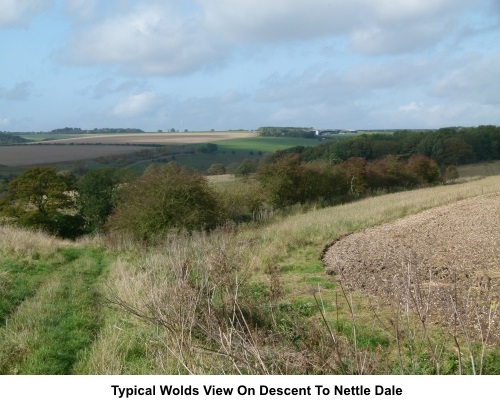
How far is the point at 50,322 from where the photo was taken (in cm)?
835

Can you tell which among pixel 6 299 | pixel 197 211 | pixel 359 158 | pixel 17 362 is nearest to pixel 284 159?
pixel 359 158

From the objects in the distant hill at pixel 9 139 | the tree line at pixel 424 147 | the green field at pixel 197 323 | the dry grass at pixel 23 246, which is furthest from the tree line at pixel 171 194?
the distant hill at pixel 9 139

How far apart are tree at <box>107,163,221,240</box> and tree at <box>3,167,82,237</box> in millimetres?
11268

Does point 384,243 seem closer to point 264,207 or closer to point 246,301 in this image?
point 246,301

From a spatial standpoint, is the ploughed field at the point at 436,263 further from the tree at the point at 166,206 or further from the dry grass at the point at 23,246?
the dry grass at the point at 23,246

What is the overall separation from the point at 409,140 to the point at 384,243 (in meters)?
57.3

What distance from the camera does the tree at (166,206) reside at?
82.1 feet

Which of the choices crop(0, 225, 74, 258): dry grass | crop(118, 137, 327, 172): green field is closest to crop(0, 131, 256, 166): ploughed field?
crop(118, 137, 327, 172): green field

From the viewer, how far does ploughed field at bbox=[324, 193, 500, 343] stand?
7328mm

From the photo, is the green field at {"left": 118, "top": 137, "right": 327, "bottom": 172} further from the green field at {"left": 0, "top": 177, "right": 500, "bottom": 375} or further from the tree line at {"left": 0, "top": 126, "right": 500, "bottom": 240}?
the green field at {"left": 0, "top": 177, "right": 500, "bottom": 375}

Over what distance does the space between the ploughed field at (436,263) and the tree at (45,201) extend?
23.0m

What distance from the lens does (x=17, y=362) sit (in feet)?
21.4

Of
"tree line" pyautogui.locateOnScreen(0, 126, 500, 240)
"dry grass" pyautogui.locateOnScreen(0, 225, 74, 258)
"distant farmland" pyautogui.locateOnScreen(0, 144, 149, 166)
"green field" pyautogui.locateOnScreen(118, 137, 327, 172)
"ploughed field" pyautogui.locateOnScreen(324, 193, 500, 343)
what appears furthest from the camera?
"green field" pyautogui.locateOnScreen(118, 137, 327, 172)

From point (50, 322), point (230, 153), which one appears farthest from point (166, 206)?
point (230, 153)
